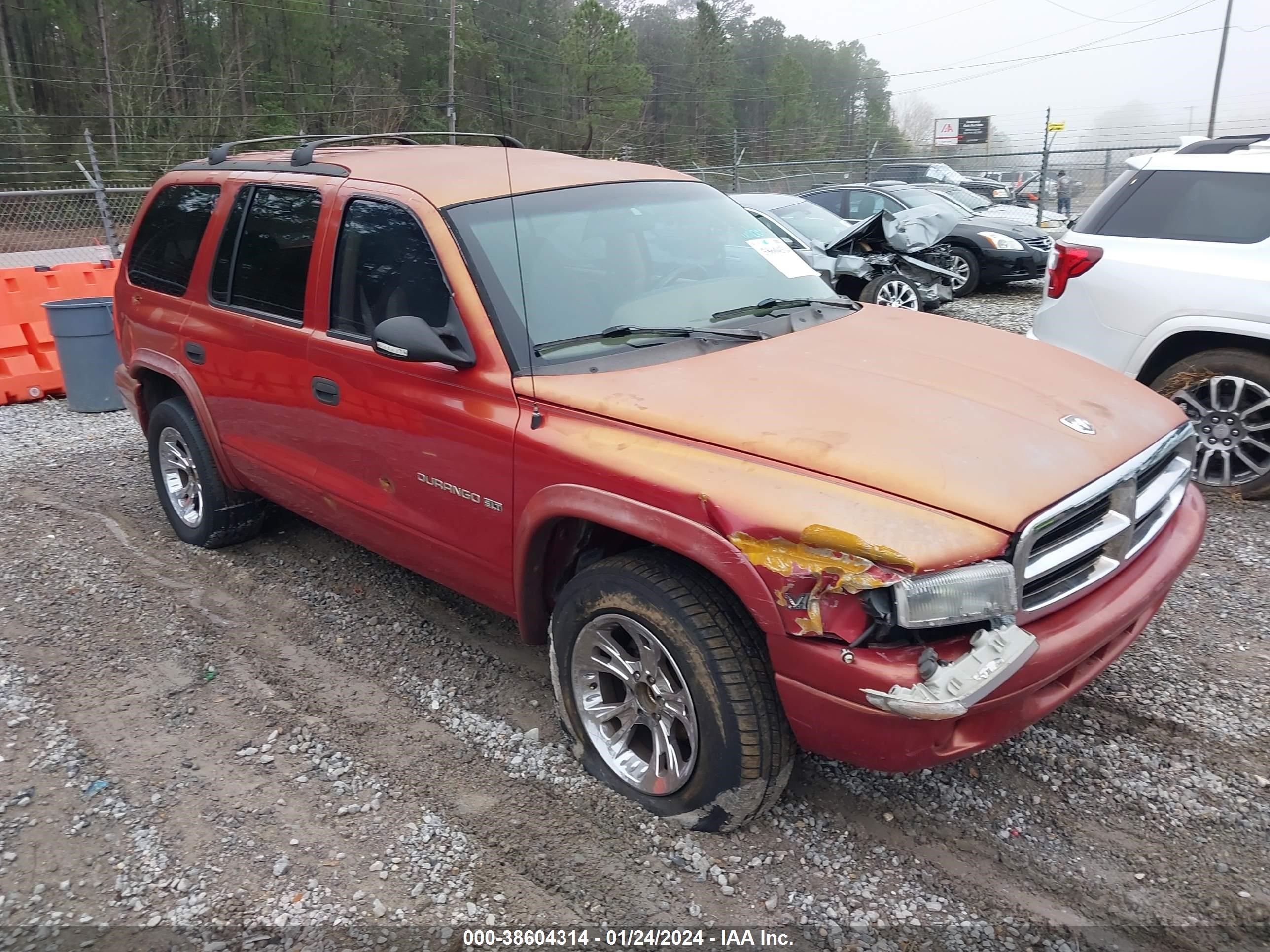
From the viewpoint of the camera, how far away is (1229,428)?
5039mm

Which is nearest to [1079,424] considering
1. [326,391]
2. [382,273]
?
[382,273]

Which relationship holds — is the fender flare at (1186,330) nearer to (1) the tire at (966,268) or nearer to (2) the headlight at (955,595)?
(2) the headlight at (955,595)

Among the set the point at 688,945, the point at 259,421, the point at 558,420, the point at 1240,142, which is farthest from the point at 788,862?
the point at 1240,142

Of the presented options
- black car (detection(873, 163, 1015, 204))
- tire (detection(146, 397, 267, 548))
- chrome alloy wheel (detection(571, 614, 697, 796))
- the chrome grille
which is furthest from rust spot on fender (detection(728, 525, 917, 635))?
black car (detection(873, 163, 1015, 204))

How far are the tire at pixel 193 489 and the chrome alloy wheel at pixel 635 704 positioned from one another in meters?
2.71

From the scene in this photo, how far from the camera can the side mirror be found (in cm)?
295

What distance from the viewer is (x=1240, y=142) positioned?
5.36 meters

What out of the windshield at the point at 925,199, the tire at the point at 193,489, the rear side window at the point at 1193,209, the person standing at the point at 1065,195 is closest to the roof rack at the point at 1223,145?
the rear side window at the point at 1193,209

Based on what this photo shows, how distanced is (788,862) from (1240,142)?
17.0 feet

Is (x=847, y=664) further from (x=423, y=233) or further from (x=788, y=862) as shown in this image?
(x=423, y=233)

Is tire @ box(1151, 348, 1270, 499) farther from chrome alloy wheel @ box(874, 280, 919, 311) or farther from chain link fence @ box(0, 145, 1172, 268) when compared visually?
chain link fence @ box(0, 145, 1172, 268)

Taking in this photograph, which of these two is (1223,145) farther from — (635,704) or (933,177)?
(933,177)

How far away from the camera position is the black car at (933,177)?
2325 centimetres

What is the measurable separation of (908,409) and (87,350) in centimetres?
760
